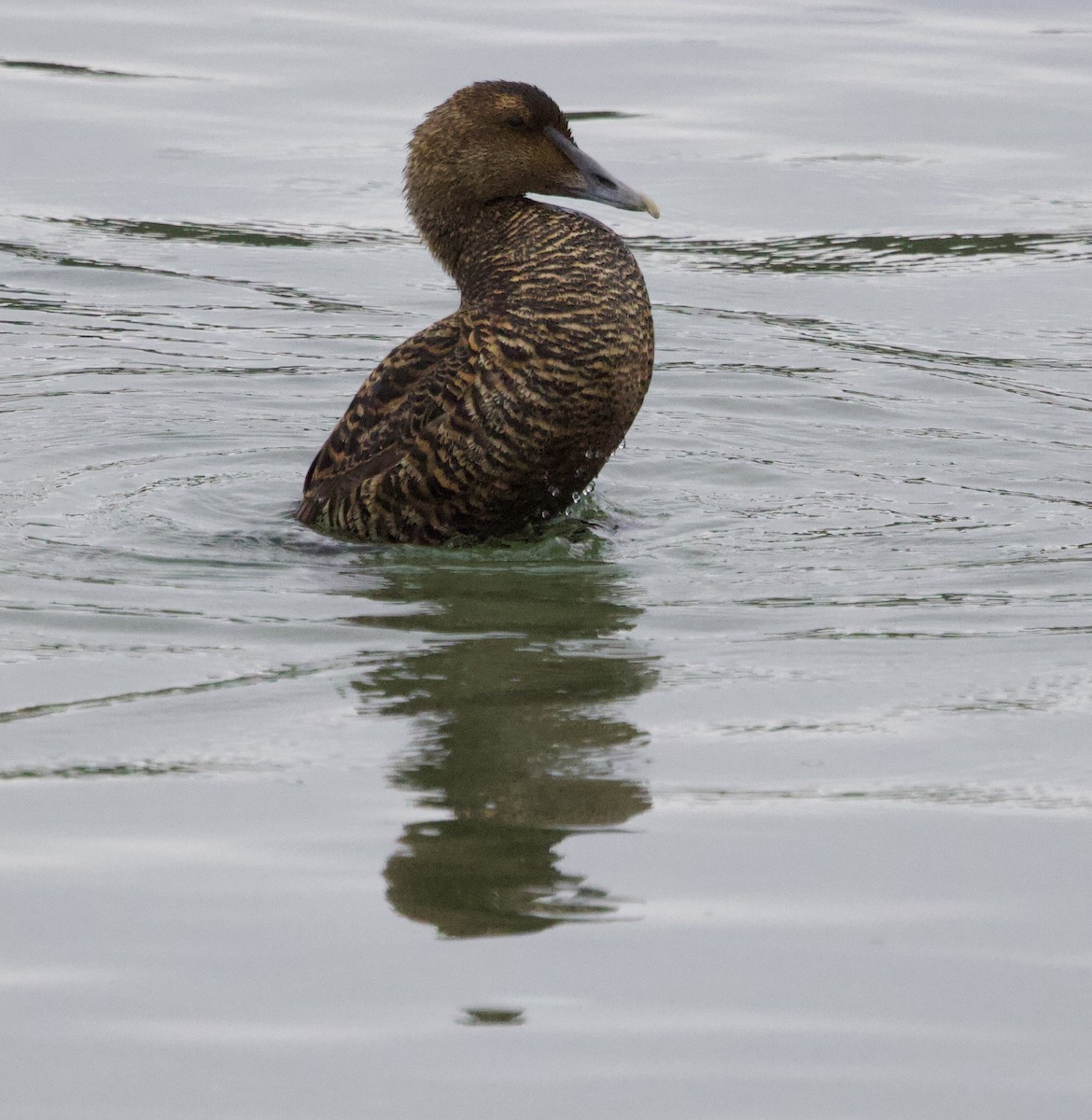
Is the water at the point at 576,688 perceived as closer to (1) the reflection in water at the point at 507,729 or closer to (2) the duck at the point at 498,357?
(1) the reflection in water at the point at 507,729

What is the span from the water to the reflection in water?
16 millimetres

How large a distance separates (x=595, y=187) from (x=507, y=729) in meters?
2.72

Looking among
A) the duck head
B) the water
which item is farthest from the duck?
the water

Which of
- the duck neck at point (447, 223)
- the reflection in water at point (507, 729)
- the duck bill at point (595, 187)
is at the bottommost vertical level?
the reflection in water at point (507, 729)

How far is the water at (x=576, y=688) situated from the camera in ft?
11.2

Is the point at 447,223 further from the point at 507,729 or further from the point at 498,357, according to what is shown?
the point at 507,729

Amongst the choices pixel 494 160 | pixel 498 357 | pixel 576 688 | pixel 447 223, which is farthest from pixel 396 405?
pixel 576 688

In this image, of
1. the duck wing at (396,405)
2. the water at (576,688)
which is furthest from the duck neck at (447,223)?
the water at (576,688)

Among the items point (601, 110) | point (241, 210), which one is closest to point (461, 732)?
point (241, 210)

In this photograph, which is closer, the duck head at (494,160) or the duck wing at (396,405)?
the duck wing at (396,405)

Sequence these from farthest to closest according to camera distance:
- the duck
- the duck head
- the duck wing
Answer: the duck head
the duck wing
the duck

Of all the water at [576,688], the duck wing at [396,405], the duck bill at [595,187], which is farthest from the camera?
the duck bill at [595,187]

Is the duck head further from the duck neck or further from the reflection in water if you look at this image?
the reflection in water

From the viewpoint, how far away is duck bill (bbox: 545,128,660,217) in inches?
273
